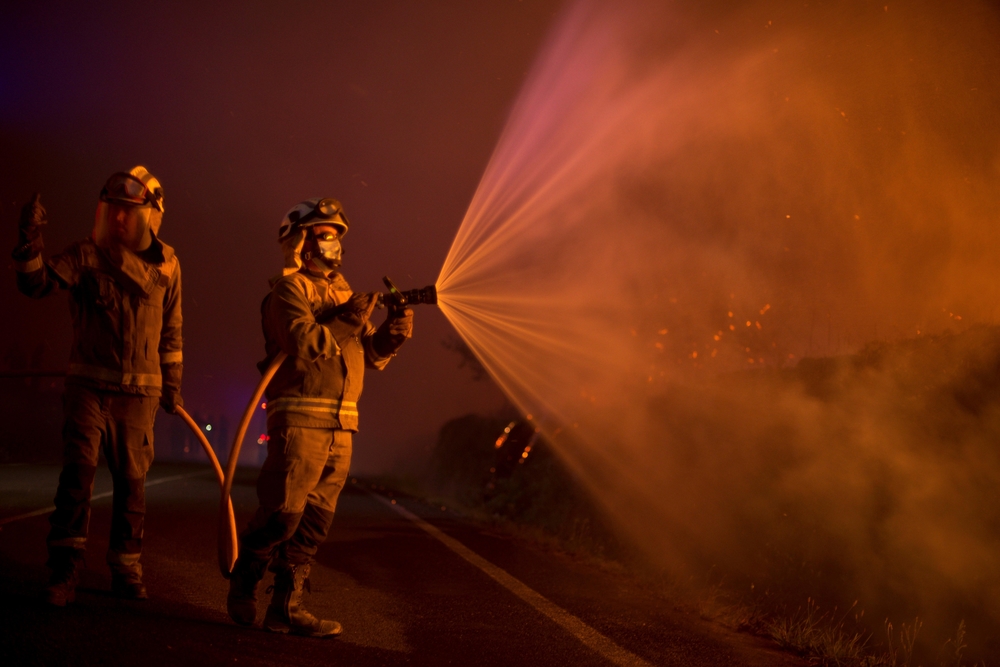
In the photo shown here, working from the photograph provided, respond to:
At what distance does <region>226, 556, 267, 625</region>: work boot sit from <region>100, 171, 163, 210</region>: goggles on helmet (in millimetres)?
2030

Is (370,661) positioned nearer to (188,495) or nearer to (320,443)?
(320,443)

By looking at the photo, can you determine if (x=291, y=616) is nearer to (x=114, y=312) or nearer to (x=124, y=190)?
(x=114, y=312)

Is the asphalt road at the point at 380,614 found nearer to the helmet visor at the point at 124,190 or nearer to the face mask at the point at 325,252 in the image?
the face mask at the point at 325,252

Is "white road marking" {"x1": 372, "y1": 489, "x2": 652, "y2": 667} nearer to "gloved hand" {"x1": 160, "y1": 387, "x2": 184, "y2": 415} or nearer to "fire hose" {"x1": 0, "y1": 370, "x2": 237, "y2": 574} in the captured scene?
"fire hose" {"x1": 0, "y1": 370, "x2": 237, "y2": 574}

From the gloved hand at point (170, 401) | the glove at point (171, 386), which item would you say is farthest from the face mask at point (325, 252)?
the gloved hand at point (170, 401)

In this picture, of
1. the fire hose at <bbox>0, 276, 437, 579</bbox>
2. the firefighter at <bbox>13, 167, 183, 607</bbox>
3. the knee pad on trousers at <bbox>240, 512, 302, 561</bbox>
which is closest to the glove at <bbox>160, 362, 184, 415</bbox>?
the firefighter at <bbox>13, 167, 183, 607</bbox>

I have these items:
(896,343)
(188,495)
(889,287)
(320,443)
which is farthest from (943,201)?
(188,495)

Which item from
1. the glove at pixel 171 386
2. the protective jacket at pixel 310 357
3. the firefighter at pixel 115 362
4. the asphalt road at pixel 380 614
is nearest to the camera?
the asphalt road at pixel 380 614

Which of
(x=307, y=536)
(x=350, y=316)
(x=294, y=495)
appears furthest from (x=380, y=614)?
(x=350, y=316)

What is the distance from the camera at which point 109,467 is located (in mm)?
4664

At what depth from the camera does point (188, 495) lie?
13102mm

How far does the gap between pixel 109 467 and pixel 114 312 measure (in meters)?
0.82

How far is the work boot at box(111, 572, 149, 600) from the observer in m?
4.68

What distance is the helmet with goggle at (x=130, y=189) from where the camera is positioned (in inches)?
191
